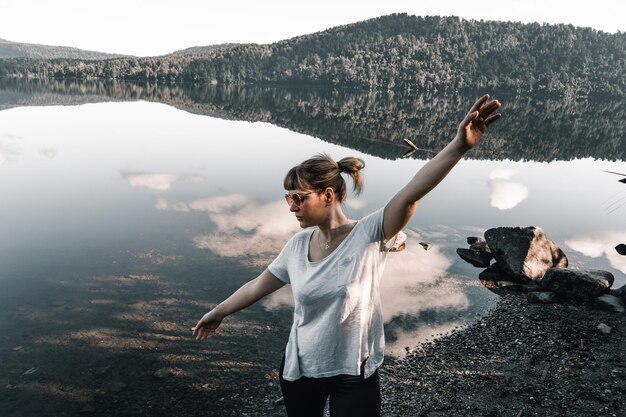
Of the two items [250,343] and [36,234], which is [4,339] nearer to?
[250,343]

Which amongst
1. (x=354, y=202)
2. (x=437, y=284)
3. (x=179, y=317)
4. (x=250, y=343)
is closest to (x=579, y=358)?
(x=437, y=284)

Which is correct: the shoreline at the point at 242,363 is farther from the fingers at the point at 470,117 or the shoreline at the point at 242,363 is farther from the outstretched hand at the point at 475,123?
the fingers at the point at 470,117

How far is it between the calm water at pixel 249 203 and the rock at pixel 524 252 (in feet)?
4.78

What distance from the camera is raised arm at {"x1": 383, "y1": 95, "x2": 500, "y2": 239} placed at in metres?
3.03

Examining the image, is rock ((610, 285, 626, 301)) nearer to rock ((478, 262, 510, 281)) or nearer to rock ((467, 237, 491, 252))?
rock ((478, 262, 510, 281))

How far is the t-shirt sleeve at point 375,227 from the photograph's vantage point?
138 inches

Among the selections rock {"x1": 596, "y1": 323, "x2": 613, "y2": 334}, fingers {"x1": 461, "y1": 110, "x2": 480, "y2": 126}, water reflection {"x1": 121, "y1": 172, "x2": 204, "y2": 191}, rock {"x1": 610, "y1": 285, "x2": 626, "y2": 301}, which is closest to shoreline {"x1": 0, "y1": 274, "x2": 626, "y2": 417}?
A: rock {"x1": 596, "y1": 323, "x2": 613, "y2": 334}

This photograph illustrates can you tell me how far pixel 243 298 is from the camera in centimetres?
432

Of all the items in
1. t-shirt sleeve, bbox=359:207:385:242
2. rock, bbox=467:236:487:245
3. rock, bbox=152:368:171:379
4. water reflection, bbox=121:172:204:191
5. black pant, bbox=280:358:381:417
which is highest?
t-shirt sleeve, bbox=359:207:385:242

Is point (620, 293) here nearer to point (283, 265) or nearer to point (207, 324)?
point (283, 265)

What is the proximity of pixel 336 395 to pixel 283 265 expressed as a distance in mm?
1196

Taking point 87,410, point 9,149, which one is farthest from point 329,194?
point 9,149

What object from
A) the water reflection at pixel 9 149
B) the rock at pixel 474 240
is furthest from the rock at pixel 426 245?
the water reflection at pixel 9 149

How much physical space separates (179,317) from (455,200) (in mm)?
23135
